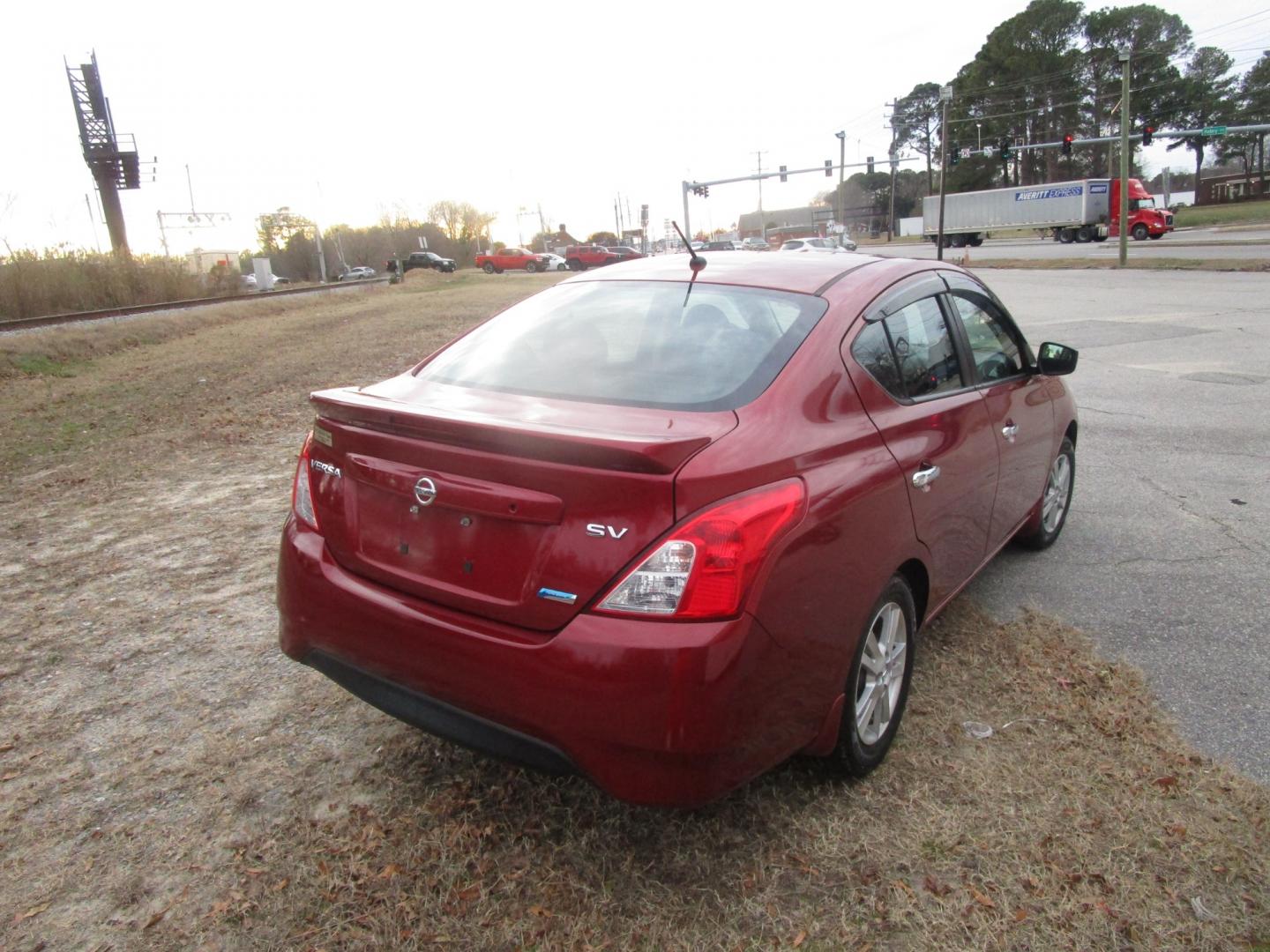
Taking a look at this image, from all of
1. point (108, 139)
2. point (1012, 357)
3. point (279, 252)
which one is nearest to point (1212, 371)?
point (1012, 357)

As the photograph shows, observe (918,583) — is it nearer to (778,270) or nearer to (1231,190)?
(778,270)

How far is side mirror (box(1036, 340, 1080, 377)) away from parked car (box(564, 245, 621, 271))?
49.8m

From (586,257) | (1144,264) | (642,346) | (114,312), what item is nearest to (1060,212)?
(1144,264)

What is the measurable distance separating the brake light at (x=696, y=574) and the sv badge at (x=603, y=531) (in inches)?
3.6

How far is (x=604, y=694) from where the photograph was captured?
84.4 inches

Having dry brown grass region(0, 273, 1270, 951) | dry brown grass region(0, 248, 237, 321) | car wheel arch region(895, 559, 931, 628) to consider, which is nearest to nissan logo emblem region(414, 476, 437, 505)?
dry brown grass region(0, 273, 1270, 951)

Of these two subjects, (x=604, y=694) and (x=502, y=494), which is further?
(x=502, y=494)

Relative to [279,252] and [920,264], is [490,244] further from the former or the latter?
[920,264]

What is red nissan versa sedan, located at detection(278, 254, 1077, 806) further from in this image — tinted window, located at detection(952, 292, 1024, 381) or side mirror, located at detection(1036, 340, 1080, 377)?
side mirror, located at detection(1036, 340, 1080, 377)

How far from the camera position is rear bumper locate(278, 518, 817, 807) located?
2.12m

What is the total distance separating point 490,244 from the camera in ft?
293

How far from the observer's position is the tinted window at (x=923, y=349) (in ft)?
10.3

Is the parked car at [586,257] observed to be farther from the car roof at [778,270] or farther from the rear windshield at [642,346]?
the rear windshield at [642,346]

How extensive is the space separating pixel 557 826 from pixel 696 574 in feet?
3.37
